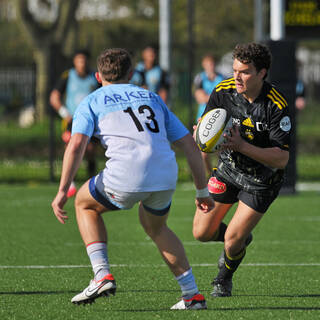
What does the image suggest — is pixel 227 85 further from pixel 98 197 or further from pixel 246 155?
pixel 98 197

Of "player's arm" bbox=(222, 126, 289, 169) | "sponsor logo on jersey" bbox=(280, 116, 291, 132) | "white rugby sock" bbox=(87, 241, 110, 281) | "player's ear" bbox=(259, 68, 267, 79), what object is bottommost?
"white rugby sock" bbox=(87, 241, 110, 281)

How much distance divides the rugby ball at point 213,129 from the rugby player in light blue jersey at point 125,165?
0.36m

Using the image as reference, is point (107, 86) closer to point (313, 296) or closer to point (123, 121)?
point (123, 121)

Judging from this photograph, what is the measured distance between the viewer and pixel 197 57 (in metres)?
23.3

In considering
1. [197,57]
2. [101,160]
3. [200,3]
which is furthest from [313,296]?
[200,3]

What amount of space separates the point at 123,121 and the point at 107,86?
0.26 metres

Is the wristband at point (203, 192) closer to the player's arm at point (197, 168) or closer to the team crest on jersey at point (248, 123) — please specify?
the player's arm at point (197, 168)

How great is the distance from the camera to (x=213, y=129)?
18.5ft

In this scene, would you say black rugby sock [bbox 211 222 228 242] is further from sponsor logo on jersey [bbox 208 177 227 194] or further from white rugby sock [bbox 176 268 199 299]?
white rugby sock [bbox 176 268 199 299]

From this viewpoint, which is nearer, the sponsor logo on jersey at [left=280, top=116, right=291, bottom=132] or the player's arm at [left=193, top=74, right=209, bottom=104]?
the sponsor logo on jersey at [left=280, top=116, right=291, bottom=132]

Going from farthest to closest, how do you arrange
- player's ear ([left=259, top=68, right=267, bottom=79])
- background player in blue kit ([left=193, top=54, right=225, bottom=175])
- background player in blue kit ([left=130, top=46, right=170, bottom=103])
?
background player in blue kit ([left=193, top=54, right=225, bottom=175]) → background player in blue kit ([left=130, top=46, right=170, bottom=103]) → player's ear ([left=259, top=68, right=267, bottom=79])

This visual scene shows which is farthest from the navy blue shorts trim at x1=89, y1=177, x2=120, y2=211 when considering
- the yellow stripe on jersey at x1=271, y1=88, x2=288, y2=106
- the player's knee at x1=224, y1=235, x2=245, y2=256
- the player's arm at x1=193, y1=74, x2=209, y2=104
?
the player's arm at x1=193, y1=74, x2=209, y2=104

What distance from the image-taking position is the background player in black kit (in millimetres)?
5898

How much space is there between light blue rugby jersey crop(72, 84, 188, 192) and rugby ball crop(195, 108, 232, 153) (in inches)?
19.9
